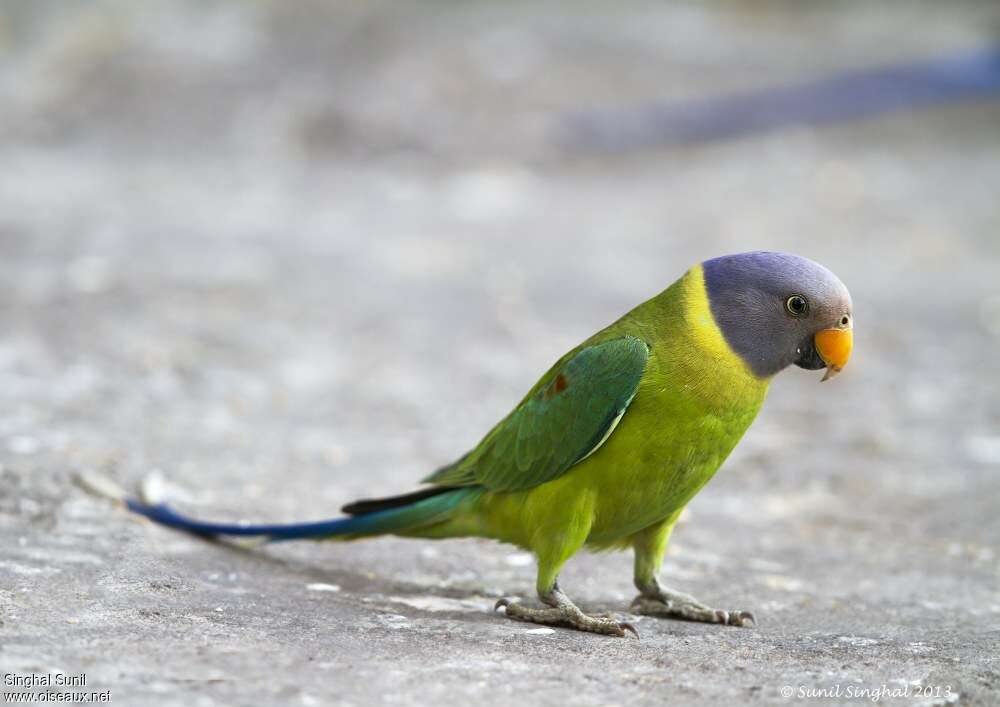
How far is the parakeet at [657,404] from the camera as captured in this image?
3264 mm

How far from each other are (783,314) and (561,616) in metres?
1.07

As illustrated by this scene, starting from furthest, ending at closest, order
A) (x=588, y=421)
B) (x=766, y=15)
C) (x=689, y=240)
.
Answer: (x=766, y=15) < (x=689, y=240) < (x=588, y=421)

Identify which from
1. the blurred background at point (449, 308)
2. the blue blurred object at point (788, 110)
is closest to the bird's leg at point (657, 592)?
the blurred background at point (449, 308)

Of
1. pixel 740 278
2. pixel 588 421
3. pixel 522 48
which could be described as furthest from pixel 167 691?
pixel 522 48

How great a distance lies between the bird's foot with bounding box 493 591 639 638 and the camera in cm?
329

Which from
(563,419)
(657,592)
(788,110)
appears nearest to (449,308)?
(657,592)

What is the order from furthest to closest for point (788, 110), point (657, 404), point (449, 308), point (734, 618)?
point (788, 110)
point (449, 308)
point (734, 618)
point (657, 404)

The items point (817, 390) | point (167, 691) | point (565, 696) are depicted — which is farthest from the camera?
point (817, 390)

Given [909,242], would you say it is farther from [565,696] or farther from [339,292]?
[565,696]

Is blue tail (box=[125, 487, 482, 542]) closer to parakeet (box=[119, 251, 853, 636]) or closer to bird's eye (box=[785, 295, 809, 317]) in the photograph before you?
parakeet (box=[119, 251, 853, 636])

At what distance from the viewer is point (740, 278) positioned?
3.35m

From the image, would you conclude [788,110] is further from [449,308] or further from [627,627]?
[627,627]

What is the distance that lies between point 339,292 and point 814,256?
3.67m

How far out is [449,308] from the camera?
728 cm
